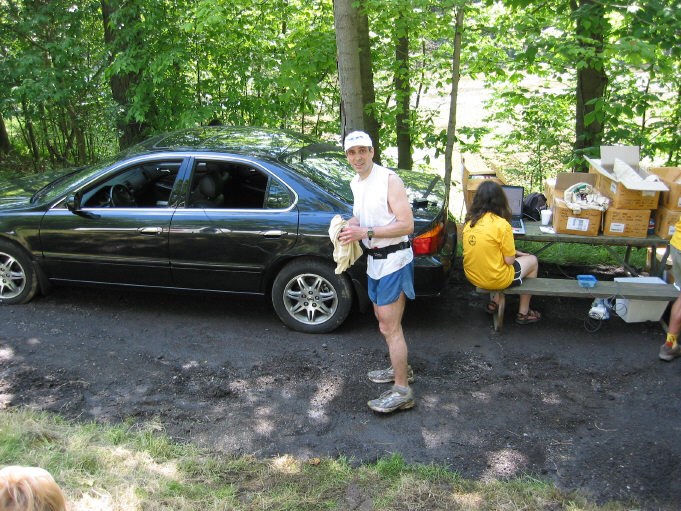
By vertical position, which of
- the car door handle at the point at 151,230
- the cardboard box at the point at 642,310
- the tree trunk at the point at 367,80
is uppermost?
the tree trunk at the point at 367,80

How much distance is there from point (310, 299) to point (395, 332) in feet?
4.44

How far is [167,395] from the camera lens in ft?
15.8

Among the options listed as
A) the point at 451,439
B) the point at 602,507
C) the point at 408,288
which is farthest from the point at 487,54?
the point at 602,507

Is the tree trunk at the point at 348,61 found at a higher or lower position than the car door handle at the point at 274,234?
higher

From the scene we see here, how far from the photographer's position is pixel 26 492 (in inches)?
75.3

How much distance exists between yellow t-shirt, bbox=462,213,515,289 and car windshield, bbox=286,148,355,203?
113cm

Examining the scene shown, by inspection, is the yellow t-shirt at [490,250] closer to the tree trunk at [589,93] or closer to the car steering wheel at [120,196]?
the tree trunk at [589,93]

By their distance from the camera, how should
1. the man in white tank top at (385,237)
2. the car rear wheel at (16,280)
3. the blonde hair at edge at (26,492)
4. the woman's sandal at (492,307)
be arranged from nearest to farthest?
the blonde hair at edge at (26,492) < the man in white tank top at (385,237) < the woman's sandal at (492,307) < the car rear wheel at (16,280)

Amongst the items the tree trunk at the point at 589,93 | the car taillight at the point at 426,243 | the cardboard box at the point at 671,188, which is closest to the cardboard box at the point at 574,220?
the cardboard box at the point at 671,188

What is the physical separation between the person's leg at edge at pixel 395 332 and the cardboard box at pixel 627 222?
2614 millimetres

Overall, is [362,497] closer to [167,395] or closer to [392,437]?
[392,437]

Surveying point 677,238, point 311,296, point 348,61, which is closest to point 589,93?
point 348,61

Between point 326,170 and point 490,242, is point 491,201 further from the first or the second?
point 326,170

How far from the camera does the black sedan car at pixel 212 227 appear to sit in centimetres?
552
